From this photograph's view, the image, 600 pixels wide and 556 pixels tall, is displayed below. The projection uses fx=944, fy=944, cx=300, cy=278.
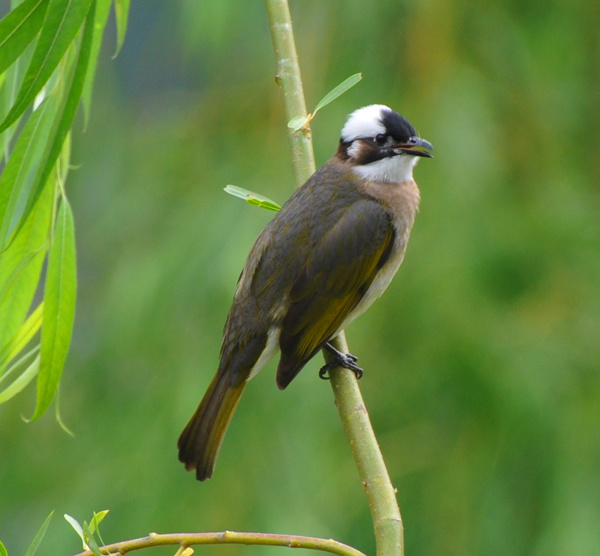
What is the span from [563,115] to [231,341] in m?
2.57

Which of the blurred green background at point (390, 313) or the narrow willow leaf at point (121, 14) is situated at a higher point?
the narrow willow leaf at point (121, 14)

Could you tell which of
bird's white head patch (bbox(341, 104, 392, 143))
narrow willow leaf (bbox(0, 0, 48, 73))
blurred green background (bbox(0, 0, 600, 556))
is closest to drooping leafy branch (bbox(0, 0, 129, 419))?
narrow willow leaf (bbox(0, 0, 48, 73))

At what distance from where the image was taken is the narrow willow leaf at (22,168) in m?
1.96

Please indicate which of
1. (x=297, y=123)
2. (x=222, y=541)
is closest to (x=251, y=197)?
(x=297, y=123)

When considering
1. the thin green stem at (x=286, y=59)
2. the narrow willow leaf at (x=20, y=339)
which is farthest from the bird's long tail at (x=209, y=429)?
the thin green stem at (x=286, y=59)

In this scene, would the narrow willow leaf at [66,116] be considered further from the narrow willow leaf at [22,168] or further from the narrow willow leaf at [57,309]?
the narrow willow leaf at [57,309]

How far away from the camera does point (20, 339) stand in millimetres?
2195

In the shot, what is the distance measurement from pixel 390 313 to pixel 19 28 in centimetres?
295

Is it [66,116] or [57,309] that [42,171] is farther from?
[57,309]

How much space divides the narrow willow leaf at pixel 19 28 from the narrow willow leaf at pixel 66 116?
121 millimetres

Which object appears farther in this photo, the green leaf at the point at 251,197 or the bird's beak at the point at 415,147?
the bird's beak at the point at 415,147

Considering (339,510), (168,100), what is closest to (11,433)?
(339,510)

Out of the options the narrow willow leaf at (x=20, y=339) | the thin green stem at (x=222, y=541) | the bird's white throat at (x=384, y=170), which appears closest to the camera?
the thin green stem at (x=222, y=541)

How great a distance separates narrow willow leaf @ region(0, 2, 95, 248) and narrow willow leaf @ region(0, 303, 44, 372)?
0.41 metres
